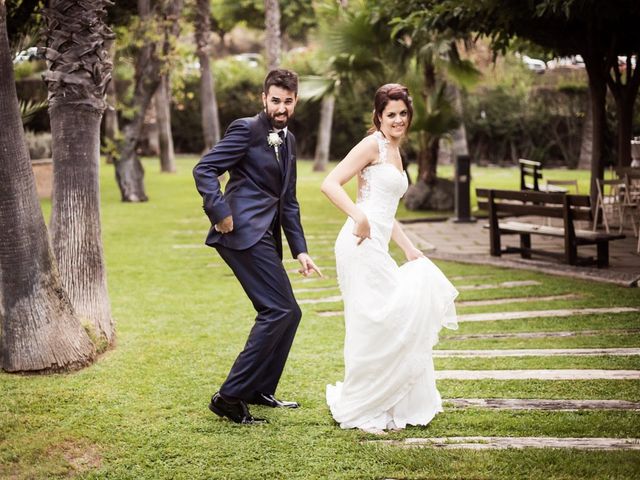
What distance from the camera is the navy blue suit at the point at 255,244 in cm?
501

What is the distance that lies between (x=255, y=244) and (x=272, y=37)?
16.9 metres

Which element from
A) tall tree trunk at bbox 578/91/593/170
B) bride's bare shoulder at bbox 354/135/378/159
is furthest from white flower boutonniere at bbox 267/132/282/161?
tall tree trunk at bbox 578/91/593/170

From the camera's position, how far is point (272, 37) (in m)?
21.2

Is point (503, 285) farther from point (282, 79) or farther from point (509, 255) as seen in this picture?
point (282, 79)

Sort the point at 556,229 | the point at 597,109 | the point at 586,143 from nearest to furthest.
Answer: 1. the point at 556,229
2. the point at 597,109
3. the point at 586,143

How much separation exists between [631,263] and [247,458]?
25.2 ft

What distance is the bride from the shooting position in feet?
16.4

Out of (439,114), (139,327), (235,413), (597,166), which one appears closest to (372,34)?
(439,114)

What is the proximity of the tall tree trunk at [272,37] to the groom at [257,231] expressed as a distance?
15.5m

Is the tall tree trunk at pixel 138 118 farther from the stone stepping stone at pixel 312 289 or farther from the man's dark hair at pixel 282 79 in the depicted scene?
the man's dark hair at pixel 282 79

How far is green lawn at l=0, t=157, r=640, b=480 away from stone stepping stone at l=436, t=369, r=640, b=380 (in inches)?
5.0

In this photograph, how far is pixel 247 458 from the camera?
4531 millimetres

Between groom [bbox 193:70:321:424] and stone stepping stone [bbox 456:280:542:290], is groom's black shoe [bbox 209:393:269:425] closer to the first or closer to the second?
groom [bbox 193:70:321:424]

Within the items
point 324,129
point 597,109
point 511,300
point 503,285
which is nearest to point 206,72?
point 324,129
